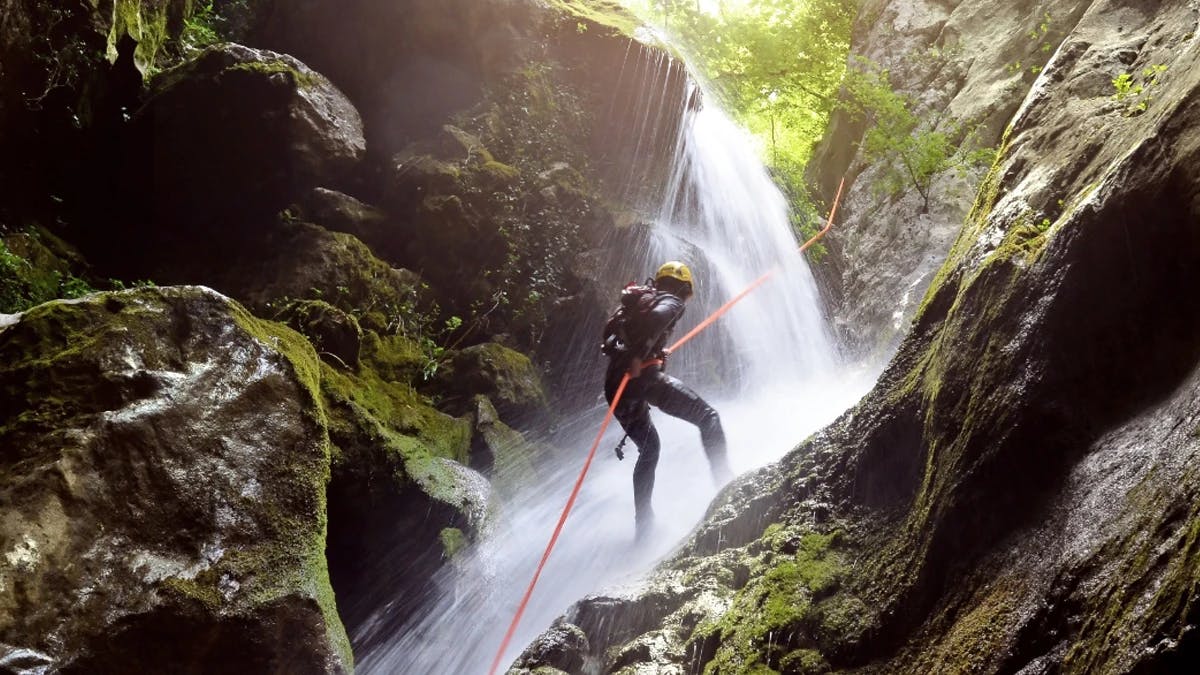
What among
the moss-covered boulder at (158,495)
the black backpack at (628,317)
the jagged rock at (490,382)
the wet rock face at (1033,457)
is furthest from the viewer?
the jagged rock at (490,382)

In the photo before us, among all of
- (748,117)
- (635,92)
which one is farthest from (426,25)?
(748,117)

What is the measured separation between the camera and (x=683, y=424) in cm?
959

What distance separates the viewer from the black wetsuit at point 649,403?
20.3 ft

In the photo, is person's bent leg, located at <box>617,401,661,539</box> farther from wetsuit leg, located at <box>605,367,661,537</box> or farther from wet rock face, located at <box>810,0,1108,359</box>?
wet rock face, located at <box>810,0,1108,359</box>

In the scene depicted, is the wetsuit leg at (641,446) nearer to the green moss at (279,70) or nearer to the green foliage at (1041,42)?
the green moss at (279,70)

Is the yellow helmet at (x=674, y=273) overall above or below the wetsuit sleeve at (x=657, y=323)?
above

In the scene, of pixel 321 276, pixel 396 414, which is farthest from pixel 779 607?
pixel 321 276

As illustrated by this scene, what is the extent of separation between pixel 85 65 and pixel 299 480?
646cm

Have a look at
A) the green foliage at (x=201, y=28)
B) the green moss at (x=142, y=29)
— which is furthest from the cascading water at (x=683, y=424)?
the green foliage at (x=201, y=28)

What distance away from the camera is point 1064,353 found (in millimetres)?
2412

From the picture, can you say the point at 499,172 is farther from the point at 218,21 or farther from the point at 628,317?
the point at 218,21

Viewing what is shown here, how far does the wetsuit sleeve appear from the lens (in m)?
6.03

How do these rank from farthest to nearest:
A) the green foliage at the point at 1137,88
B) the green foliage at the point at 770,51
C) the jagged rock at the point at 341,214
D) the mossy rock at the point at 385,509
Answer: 1. the green foliage at the point at 770,51
2. the jagged rock at the point at 341,214
3. the mossy rock at the point at 385,509
4. the green foliage at the point at 1137,88

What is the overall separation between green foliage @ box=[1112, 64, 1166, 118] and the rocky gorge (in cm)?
3
